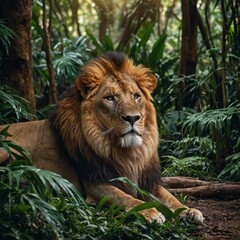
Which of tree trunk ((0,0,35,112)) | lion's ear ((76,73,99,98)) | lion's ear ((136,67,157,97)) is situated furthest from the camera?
tree trunk ((0,0,35,112))

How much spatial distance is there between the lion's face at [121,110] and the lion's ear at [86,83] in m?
0.07

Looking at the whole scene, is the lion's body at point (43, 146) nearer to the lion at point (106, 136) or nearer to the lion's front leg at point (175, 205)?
the lion at point (106, 136)

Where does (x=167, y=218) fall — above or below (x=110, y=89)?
below

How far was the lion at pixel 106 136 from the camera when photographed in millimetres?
5164

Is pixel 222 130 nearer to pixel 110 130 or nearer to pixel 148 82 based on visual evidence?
pixel 148 82

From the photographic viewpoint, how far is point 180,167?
6.65 meters

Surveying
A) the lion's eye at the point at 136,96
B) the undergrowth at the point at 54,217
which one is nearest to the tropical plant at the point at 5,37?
the lion's eye at the point at 136,96

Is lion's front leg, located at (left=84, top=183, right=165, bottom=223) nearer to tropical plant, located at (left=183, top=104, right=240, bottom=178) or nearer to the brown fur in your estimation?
the brown fur

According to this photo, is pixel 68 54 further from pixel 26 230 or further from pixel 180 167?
pixel 26 230

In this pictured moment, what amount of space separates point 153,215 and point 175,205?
0.58 meters

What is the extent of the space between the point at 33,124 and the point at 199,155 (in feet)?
7.64

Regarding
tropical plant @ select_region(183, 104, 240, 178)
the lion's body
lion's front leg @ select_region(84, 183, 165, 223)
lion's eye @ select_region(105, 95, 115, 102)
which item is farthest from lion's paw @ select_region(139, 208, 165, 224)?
tropical plant @ select_region(183, 104, 240, 178)

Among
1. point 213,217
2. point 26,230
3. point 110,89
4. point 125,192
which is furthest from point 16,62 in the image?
point 26,230

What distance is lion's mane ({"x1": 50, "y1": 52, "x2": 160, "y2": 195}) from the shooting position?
17.2 feet
